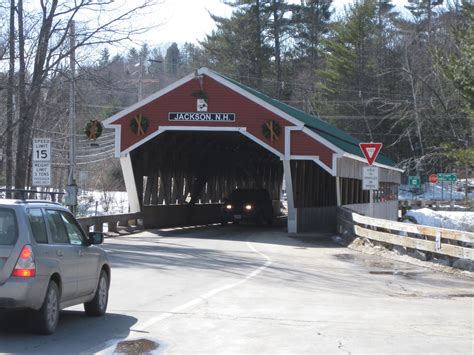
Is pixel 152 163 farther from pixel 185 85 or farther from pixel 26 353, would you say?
pixel 26 353

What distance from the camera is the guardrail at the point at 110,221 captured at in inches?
999

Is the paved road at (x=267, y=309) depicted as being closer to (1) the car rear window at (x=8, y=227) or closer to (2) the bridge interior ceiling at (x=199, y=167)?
(1) the car rear window at (x=8, y=227)

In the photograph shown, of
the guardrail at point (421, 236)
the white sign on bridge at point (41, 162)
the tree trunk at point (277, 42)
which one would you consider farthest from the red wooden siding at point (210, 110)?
the tree trunk at point (277, 42)

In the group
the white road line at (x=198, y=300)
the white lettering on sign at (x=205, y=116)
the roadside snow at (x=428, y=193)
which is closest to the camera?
the white road line at (x=198, y=300)

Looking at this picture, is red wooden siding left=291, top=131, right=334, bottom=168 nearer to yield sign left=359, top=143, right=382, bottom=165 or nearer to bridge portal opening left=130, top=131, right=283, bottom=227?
bridge portal opening left=130, top=131, right=283, bottom=227

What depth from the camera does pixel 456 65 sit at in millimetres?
33562

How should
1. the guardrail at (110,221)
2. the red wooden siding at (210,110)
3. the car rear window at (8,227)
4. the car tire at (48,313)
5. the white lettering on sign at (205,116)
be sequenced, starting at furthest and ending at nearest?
the white lettering on sign at (205,116) < the red wooden siding at (210,110) < the guardrail at (110,221) < the car tire at (48,313) < the car rear window at (8,227)

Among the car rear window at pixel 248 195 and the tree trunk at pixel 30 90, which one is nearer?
the tree trunk at pixel 30 90

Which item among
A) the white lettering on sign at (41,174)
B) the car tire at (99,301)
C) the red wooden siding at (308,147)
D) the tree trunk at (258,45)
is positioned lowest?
the car tire at (99,301)

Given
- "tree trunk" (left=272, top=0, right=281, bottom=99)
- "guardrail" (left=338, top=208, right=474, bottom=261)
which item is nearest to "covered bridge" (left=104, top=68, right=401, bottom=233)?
"guardrail" (left=338, top=208, right=474, bottom=261)

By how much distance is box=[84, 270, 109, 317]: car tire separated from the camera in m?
9.85

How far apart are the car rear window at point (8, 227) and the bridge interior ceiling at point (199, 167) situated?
24.2 meters

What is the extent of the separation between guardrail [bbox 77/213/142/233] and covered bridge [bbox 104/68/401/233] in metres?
1.00

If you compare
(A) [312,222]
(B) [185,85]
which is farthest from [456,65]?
(B) [185,85]
